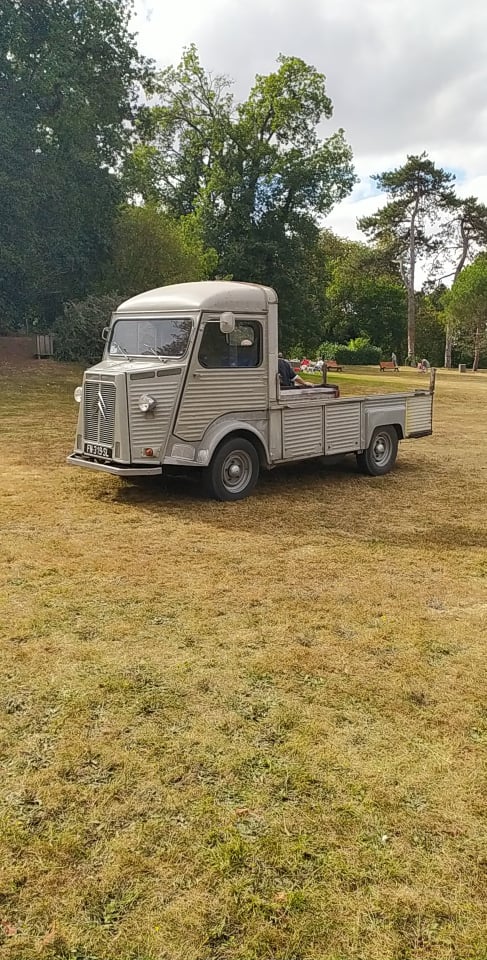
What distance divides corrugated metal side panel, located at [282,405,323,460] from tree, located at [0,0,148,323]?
19.2m

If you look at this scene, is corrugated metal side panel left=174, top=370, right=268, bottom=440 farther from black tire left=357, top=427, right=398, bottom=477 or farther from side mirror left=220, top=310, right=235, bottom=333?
black tire left=357, top=427, right=398, bottom=477

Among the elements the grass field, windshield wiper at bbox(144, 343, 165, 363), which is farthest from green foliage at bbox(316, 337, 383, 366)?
the grass field

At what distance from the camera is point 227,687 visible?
379 centimetres

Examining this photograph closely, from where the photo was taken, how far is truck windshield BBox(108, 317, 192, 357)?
788 cm

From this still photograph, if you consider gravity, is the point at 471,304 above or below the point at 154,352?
above

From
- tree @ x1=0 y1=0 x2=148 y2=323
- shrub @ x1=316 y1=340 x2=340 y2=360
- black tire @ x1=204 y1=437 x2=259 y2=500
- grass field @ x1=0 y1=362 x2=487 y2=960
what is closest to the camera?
grass field @ x1=0 y1=362 x2=487 y2=960

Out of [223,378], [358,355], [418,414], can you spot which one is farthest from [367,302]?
[223,378]

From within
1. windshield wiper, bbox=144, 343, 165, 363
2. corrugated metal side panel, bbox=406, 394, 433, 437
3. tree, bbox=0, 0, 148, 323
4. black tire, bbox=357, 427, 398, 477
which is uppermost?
tree, bbox=0, 0, 148, 323

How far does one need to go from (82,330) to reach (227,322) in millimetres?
18806

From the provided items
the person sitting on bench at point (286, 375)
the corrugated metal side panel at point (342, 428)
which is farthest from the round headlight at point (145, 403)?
the corrugated metal side panel at point (342, 428)

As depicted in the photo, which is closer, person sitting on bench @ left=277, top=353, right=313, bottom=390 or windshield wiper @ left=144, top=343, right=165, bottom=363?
windshield wiper @ left=144, top=343, right=165, bottom=363

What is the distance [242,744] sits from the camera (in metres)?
3.26

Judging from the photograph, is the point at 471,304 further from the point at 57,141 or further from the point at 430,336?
the point at 57,141

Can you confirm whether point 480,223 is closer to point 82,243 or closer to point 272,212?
point 272,212
